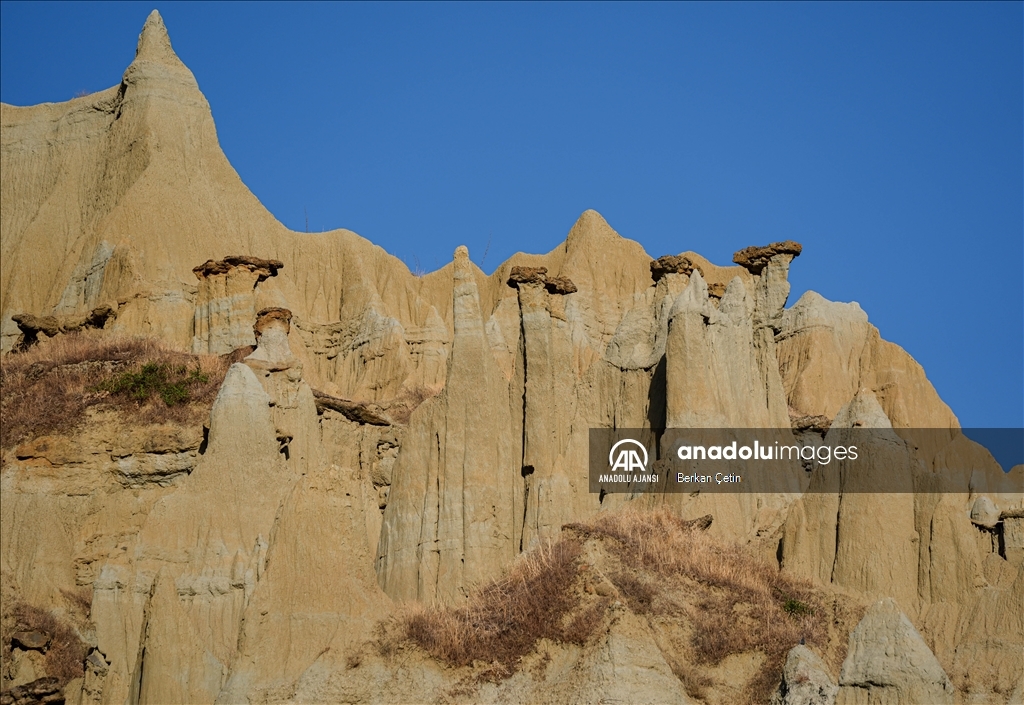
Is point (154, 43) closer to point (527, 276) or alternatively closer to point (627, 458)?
point (527, 276)

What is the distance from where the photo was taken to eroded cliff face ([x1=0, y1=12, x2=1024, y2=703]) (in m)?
27.3

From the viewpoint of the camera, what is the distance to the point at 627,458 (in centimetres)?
3978

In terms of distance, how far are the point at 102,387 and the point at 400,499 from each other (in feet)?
22.2

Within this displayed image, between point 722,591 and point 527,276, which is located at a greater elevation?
point 527,276

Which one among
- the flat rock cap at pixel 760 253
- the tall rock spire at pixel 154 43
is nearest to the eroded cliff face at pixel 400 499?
the flat rock cap at pixel 760 253

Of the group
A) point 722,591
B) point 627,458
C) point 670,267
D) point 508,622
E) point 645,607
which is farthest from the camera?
point 670,267

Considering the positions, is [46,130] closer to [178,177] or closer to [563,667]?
[178,177]

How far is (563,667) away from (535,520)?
12311 mm

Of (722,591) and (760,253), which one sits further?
(760,253)

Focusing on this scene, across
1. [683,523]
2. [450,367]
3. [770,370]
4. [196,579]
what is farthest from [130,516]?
[770,370]

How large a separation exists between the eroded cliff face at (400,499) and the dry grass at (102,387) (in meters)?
0.70

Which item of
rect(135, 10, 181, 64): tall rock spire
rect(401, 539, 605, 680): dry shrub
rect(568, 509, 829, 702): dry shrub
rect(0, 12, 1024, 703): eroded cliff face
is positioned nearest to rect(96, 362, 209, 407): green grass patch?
rect(0, 12, 1024, 703): eroded cliff face

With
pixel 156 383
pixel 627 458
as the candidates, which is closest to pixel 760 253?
pixel 627 458

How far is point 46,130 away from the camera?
6619cm
